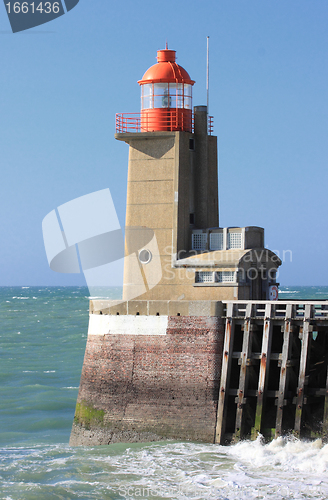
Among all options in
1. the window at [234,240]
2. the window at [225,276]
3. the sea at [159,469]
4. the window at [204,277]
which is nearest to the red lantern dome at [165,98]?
the window at [234,240]

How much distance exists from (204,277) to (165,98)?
21.5 ft

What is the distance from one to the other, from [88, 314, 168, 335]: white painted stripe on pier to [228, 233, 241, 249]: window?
3685 mm

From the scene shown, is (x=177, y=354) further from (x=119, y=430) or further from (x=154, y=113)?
(x=154, y=113)

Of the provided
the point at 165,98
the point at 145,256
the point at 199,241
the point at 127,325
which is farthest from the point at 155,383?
the point at 165,98

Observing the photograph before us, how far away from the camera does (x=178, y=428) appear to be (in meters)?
21.3

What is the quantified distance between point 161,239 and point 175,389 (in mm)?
5352

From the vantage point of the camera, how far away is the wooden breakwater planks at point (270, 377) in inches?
807

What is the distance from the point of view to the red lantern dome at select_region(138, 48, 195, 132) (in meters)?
25.0

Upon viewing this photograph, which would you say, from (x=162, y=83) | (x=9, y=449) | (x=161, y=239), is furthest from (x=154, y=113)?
(x=9, y=449)

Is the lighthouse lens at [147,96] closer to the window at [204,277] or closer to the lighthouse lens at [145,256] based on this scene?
the lighthouse lens at [145,256]

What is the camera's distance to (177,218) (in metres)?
24.1

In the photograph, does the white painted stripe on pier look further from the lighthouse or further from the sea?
the sea

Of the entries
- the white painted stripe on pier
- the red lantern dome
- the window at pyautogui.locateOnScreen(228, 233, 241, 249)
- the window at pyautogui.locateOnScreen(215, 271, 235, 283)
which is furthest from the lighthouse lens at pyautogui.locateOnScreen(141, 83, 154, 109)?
the white painted stripe on pier

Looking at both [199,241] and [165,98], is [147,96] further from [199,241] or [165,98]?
[199,241]
